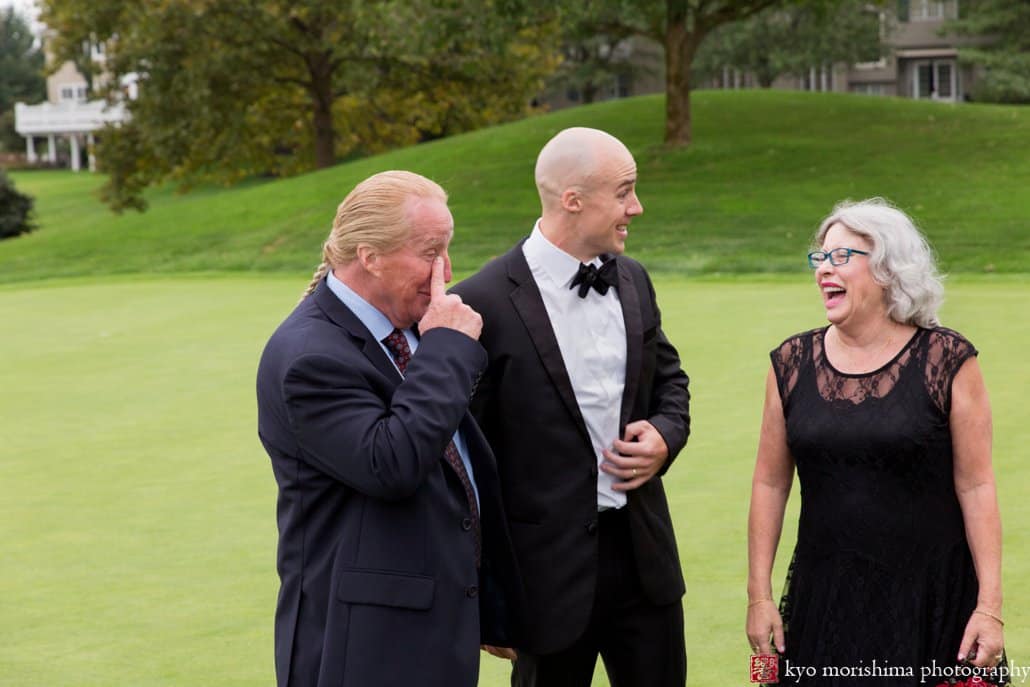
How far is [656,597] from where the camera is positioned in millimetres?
3873

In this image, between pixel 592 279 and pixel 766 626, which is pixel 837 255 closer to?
pixel 592 279

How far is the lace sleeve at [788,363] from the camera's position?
394 centimetres

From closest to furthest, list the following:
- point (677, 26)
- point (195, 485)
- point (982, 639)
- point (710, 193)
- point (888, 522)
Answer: point (982, 639)
point (888, 522)
point (195, 485)
point (710, 193)
point (677, 26)

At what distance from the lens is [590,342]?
3.87m

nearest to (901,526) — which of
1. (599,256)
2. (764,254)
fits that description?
(599,256)

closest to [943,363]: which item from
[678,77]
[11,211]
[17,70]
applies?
[678,77]

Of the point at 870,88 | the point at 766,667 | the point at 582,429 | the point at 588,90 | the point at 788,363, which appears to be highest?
the point at 588,90

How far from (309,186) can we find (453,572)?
24980mm

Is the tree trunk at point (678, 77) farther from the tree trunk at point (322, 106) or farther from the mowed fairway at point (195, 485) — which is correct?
the mowed fairway at point (195, 485)

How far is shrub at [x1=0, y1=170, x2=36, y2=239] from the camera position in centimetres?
3575

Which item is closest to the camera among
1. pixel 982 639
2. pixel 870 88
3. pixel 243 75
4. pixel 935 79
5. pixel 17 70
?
pixel 982 639

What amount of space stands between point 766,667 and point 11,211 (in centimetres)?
3510

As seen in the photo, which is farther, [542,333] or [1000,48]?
[1000,48]

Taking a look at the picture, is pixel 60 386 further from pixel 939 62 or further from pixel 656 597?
pixel 939 62
